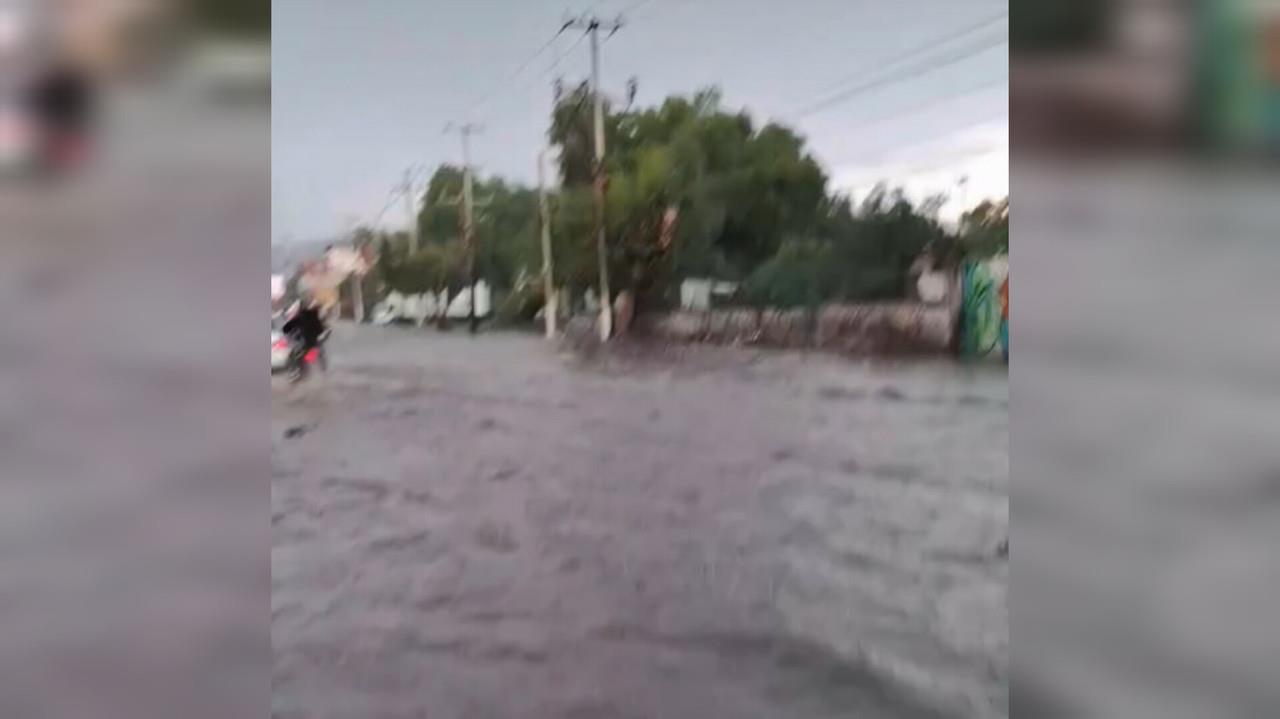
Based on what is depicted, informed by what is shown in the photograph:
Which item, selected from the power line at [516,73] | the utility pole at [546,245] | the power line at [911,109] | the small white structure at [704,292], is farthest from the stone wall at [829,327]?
the power line at [516,73]

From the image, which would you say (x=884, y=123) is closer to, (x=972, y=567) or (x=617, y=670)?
(x=972, y=567)

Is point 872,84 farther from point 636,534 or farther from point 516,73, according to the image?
point 636,534

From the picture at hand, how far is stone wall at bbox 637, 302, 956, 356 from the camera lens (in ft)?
4.19

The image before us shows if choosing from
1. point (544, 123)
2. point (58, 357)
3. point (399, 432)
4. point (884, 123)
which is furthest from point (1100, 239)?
point (58, 357)

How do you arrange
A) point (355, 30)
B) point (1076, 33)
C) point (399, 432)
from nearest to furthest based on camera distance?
point (1076, 33), point (355, 30), point (399, 432)

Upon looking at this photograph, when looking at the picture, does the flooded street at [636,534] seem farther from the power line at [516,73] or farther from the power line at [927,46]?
the power line at [927,46]

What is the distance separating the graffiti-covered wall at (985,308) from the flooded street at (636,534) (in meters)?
0.05

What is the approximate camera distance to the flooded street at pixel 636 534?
1071 millimetres

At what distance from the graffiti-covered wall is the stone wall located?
0.15 feet

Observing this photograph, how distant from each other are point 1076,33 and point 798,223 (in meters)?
0.41

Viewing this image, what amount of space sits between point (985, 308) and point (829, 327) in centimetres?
22

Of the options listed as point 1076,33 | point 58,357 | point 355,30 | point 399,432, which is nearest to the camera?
point 58,357

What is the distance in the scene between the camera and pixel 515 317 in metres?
1.22

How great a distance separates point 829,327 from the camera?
4.30 feet
